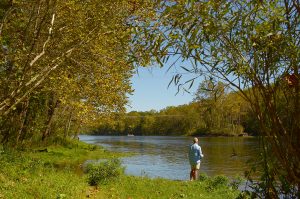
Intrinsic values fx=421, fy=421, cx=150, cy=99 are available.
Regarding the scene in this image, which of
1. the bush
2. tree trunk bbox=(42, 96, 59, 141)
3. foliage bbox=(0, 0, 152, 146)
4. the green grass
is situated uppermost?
foliage bbox=(0, 0, 152, 146)

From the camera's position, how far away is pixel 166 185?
51.4ft

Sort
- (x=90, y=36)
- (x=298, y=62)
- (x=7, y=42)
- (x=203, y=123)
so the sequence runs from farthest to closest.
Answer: (x=203, y=123)
(x=7, y=42)
(x=90, y=36)
(x=298, y=62)

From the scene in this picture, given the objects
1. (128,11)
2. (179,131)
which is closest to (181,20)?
(128,11)

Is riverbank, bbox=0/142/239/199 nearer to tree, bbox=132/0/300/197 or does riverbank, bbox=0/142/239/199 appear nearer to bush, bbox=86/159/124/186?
bush, bbox=86/159/124/186

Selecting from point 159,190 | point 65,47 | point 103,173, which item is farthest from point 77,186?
point 65,47

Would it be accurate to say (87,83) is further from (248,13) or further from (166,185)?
(248,13)

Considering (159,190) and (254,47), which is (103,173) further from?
(254,47)

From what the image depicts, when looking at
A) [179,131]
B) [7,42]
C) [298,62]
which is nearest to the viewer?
[298,62]

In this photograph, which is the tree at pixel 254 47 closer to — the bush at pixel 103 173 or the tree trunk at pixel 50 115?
the bush at pixel 103 173

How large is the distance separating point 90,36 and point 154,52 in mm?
8413

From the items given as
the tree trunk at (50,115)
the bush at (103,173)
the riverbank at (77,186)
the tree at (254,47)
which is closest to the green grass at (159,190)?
the riverbank at (77,186)

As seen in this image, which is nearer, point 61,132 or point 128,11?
point 128,11

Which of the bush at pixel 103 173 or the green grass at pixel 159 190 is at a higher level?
the bush at pixel 103 173

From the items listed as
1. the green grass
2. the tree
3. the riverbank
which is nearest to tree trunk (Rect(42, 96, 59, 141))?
the riverbank
